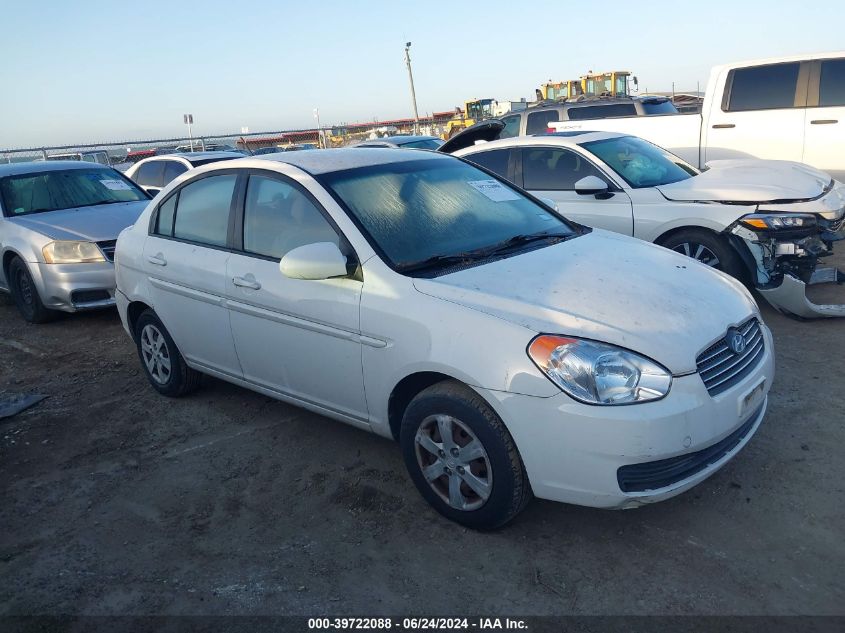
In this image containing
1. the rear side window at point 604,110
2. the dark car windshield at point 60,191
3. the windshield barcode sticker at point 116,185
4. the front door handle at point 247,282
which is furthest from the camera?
the rear side window at point 604,110

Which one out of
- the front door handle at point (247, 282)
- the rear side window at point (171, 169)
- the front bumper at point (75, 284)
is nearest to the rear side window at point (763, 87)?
the front door handle at point (247, 282)

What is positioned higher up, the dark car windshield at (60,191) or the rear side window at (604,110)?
the dark car windshield at (60,191)

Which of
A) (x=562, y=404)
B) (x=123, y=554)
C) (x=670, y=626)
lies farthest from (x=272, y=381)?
(x=670, y=626)

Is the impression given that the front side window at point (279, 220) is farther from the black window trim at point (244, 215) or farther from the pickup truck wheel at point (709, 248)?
the pickup truck wheel at point (709, 248)

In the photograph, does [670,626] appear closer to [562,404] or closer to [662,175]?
[562,404]

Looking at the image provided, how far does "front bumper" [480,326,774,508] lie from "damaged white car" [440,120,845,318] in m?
3.18

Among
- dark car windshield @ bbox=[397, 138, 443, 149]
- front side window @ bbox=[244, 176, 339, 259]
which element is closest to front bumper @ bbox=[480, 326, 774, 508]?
front side window @ bbox=[244, 176, 339, 259]

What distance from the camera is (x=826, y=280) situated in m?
5.95

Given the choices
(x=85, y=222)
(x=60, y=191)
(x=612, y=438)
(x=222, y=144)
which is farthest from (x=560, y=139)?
(x=222, y=144)

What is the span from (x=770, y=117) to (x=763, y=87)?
0.40 meters

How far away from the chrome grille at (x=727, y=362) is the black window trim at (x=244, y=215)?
1.65m

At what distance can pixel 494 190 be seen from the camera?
4340mm

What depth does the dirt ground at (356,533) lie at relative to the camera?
2.81 meters

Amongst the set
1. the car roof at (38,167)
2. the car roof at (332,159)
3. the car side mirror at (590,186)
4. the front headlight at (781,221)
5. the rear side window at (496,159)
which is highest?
the car roof at (332,159)
